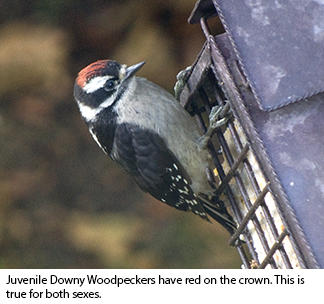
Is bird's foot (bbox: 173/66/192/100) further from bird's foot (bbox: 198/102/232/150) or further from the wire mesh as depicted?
bird's foot (bbox: 198/102/232/150)

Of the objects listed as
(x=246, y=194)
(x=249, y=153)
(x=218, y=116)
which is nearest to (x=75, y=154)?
(x=218, y=116)

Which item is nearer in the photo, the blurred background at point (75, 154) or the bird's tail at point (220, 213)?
the bird's tail at point (220, 213)

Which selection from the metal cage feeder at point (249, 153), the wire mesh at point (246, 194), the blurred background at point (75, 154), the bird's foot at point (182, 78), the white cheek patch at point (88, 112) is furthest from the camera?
the blurred background at point (75, 154)

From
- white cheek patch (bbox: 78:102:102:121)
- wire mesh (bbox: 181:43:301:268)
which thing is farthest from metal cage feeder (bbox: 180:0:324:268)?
white cheek patch (bbox: 78:102:102:121)

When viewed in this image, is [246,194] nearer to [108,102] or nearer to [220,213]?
[220,213]

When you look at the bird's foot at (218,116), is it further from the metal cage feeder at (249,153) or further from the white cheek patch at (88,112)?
the white cheek patch at (88,112)

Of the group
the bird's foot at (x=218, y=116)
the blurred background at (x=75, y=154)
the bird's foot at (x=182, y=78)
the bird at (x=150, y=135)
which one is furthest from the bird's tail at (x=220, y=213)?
the blurred background at (x=75, y=154)

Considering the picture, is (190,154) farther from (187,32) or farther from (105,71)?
(187,32)

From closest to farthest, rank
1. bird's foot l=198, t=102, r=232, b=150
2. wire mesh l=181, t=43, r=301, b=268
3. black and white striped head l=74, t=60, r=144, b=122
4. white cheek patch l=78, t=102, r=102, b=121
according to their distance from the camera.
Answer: wire mesh l=181, t=43, r=301, b=268
bird's foot l=198, t=102, r=232, b=150
black and white striped head l=74, t=60, r=144, b=122
white cheek patch l=78, t=102, r=102, b=121
